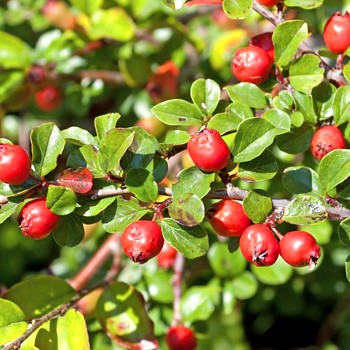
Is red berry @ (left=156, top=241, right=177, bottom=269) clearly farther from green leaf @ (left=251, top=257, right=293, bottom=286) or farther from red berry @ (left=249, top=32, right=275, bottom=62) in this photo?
red berry @ (left=249, top=32, right=275, bottom=62)

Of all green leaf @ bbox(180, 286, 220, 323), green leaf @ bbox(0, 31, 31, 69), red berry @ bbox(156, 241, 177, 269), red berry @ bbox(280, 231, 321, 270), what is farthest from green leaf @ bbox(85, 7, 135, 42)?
red berry @ bbox(280, 231, 321, 270)

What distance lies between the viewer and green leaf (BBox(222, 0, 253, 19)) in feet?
3.77

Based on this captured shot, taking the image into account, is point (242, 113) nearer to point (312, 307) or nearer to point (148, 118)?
point (148, 118)

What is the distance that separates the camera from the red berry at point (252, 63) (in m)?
1.15

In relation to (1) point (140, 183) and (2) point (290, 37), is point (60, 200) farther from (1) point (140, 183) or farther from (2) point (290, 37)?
(2) point (290, 37)

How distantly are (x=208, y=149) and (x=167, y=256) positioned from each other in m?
0.79

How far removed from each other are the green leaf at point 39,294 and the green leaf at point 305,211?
52 cm

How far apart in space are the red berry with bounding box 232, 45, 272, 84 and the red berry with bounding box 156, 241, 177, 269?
2.19 feet

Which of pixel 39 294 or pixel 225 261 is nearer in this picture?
pixel 39 294

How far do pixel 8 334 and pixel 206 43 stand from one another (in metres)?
1.44

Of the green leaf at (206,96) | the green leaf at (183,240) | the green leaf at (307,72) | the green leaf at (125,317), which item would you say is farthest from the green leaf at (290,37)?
the green leaf at (125,317)

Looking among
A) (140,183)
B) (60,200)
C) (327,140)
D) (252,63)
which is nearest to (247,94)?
(252,63)

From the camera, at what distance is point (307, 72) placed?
1.17 m

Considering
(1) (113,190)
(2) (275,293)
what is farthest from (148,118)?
(1) (113,190)
